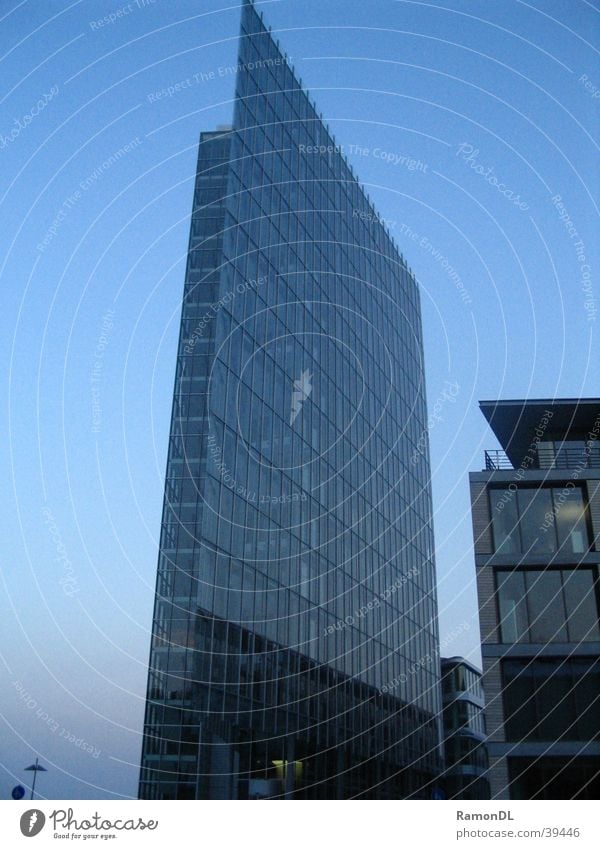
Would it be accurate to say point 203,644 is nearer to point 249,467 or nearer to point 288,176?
point 249,467

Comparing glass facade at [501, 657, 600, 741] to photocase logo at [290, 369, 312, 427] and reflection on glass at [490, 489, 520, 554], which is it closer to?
reflection on glass at [490, 489, 520, 554]

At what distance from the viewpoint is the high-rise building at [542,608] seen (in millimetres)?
21391

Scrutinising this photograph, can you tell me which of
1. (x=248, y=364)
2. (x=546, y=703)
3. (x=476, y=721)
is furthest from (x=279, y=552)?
(x=476, y=721)
